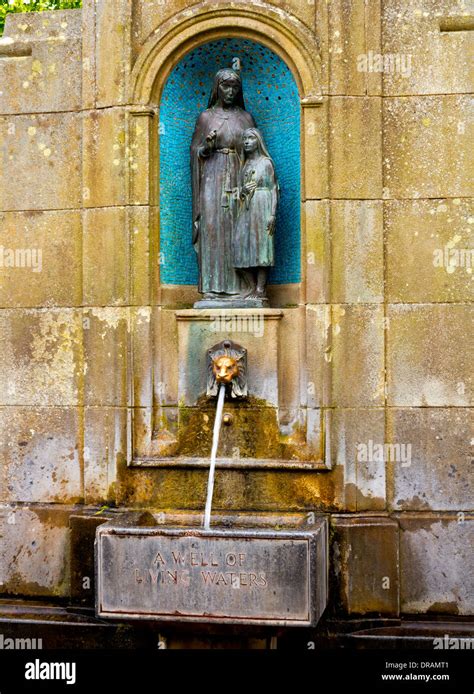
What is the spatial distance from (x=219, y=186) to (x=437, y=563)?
3.65 m

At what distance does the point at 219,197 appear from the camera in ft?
28.2

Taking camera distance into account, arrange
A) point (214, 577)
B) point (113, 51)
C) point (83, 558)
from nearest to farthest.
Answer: point (214, 577) < point (83, 558) < point (113, 51)

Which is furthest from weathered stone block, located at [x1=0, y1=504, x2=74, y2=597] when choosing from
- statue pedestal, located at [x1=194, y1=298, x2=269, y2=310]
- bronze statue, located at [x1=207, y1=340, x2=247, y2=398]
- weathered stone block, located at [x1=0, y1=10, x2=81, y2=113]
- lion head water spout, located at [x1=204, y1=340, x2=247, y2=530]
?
weathered stone block, located at [x1=0, y1=10, x2=81, y2=113]

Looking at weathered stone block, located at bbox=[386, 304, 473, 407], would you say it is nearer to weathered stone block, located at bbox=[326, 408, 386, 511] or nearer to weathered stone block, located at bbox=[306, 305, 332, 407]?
weathered stone block, located at bbox=[326, 408, 386, 511]

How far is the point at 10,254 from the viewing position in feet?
28.7

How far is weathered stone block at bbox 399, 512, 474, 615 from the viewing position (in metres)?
7.97

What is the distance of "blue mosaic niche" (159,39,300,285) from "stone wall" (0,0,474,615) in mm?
316

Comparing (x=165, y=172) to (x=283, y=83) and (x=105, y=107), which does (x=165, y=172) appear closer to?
(x=105, y=107)

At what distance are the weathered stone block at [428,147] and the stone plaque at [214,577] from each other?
304cm

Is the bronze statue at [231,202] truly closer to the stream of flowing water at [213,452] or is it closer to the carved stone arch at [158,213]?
the carved stone arch at [158,213]

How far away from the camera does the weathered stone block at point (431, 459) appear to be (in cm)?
806

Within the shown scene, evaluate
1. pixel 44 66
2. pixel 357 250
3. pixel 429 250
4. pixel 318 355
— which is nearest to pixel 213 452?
pixel 318 355

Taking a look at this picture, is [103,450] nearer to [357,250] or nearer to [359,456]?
[359,456]

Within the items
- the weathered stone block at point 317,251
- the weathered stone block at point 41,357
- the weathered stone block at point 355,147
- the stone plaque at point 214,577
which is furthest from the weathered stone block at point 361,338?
the weathered stone block at point 41,357
